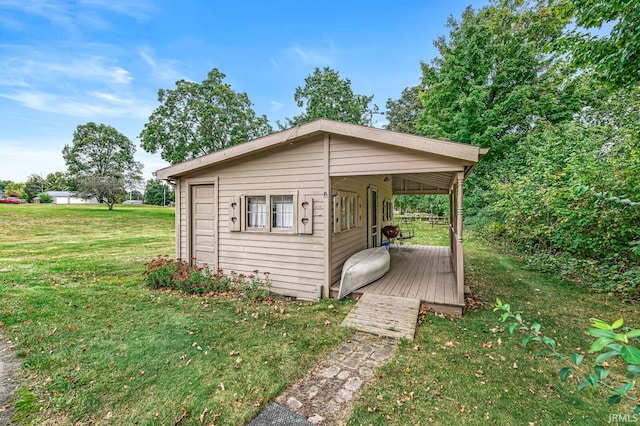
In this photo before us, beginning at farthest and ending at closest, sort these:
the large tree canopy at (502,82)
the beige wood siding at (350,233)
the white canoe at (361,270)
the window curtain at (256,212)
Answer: the large tree canopy at (502,82) → the window curtain at (256,212) → the beige wood siding at (350,233) → the white canoe at (361,270)

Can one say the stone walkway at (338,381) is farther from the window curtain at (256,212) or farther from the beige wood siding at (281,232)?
the window curtain at (256,212)

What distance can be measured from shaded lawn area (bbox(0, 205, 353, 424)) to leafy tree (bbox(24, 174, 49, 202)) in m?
56.7

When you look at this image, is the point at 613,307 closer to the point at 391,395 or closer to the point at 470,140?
the point at 391,395

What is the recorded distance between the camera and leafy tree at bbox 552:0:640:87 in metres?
4.23

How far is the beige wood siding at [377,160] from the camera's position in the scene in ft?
15.6

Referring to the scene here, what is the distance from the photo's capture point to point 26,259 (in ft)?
29.2

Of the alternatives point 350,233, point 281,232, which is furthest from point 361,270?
point 281,232

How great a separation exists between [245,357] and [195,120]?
68.4 ft

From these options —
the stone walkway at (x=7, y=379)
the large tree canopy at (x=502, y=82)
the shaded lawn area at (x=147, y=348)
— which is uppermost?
the large tree canopy at (x=502, y=82)

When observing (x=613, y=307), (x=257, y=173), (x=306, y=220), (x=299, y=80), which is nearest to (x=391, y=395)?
(x=306, y=220)

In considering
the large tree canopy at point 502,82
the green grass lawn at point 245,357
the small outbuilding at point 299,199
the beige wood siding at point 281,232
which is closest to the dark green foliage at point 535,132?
the large tree canopy at point 502,82

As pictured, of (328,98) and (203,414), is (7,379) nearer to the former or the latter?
(203,414)

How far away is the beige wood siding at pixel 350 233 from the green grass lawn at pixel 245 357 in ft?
3.34

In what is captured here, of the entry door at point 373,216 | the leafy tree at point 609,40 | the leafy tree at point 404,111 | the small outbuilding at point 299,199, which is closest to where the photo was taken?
the leafy tree at point 609,40
